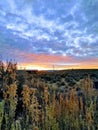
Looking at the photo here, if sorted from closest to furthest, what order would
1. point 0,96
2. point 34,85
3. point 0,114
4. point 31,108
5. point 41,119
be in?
1. point 0,114
2. point 31,108
3. point 41,119
4. point 0,96
5. point 34,85

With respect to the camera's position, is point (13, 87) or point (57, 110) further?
point (57, 110)

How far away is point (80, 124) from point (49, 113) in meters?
1.31

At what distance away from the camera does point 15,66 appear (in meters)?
7.89

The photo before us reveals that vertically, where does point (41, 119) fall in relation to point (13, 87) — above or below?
below

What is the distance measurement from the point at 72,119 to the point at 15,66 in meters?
2.00

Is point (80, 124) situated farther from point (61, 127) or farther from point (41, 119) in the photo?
point (41, 119)

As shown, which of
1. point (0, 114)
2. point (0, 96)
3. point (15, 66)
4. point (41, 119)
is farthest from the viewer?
point (0, 96)

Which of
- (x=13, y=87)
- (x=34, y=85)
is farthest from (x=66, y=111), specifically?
(x=34, y=85)

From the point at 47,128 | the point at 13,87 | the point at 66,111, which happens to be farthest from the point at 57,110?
the point at 13,87

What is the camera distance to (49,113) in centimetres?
657

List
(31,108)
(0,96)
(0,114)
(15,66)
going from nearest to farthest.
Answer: (0,114), (31,108), (15,66), (0,96)

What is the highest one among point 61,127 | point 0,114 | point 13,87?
point 13,87

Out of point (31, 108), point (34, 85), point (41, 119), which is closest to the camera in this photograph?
point (31, 108)

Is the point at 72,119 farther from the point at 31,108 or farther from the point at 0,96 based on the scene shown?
the point at 0,96
